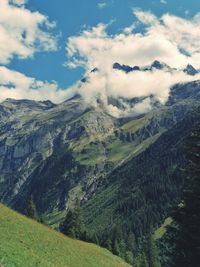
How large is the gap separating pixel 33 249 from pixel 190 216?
15068 millimetres

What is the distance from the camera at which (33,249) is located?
39.2 metres

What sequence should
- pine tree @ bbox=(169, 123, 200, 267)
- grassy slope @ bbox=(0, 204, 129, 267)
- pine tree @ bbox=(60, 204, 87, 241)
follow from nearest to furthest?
grassy slope @ bbox=(0, 204, 129, 267) → pine tree @ bbox=(169, 123, 200, 267) → pine tree @ bbox=(60, 204, 87, 241)

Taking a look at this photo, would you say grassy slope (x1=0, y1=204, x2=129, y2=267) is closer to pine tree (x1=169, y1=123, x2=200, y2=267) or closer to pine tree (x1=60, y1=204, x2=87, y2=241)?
pine tree (x1=169, y1=123, x2=200, y2=267)

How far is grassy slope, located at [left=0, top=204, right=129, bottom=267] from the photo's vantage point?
33.4 m

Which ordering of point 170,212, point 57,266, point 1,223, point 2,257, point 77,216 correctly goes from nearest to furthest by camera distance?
point 2,257
point 57,266
point 1,223
point 170,212
point 77,216

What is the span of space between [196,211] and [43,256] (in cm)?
1509

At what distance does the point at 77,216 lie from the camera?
131m

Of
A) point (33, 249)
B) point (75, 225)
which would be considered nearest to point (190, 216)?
point (33, 249)

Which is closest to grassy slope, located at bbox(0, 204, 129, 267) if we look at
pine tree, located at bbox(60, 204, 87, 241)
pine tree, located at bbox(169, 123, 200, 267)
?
pine tree, located at bbox(169, 123, 200, 267)

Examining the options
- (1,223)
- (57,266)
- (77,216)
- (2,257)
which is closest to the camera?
(2,257)

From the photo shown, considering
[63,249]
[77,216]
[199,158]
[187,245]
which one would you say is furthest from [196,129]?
[77,216]

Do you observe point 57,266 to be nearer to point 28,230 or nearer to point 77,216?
point 28,230

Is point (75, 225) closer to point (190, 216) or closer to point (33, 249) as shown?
point (190, 216)

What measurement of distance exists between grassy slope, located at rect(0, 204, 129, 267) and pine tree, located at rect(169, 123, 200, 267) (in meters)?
9.77
